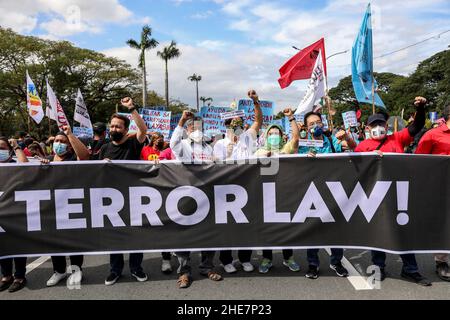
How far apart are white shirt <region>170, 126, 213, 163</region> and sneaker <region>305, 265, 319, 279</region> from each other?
1714 millimetres

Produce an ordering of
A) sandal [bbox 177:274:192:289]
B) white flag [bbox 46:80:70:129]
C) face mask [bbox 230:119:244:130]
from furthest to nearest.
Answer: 1. white flag [bbox 46:80:70:129]
2. face mask [bbox 230:119:244:130]
3. sandal [bbox 177:274:192:289]

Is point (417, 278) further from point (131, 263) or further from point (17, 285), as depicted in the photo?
point (17, 285)

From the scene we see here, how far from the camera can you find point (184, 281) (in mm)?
3977

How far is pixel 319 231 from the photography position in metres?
4.07

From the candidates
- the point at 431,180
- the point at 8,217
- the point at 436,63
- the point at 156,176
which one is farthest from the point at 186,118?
the point at 436,63

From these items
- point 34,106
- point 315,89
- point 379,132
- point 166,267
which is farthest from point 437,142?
point 34,106

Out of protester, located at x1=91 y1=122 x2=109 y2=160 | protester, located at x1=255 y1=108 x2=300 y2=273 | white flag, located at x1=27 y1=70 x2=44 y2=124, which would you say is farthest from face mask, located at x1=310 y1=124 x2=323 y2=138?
white flag, located at x1=27 y1=70 x2=44 y2=124

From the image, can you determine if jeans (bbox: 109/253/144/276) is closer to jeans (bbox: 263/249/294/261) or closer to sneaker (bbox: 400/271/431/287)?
jeans (bbox: 263/249/294/261)

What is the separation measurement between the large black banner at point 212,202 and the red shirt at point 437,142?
27 centimetres

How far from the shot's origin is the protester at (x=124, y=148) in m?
4.12

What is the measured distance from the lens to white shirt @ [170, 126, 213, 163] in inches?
169

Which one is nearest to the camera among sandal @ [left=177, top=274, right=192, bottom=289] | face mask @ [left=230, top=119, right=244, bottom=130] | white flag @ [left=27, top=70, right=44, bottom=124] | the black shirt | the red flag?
sandal @ [left=177, top=274, right=192, bottom=289]

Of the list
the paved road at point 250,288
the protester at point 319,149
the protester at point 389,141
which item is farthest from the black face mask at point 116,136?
the protester at point 389,141

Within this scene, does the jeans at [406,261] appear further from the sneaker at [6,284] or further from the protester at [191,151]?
the sneaker at [6,284]
